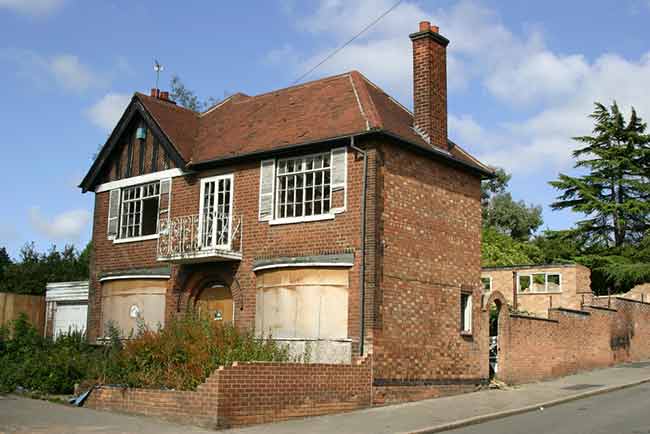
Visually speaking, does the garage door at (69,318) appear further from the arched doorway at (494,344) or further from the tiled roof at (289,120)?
the arched doorway at (494,344)

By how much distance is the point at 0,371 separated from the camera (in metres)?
19.2

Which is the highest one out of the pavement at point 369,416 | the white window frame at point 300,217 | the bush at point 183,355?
the white window frame at point 300,217

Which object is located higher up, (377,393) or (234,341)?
(234,341)

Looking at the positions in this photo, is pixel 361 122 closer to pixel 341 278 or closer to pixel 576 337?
pixel 341 278

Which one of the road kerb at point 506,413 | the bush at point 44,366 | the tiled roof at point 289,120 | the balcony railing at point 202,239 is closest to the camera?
the road kerb at point 506,413

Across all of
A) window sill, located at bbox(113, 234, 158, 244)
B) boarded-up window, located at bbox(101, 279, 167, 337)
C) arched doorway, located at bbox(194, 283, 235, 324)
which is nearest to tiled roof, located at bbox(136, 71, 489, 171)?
window sill, located at bbox(113, 234, 158, 244)

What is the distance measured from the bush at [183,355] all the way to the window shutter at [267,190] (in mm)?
3588

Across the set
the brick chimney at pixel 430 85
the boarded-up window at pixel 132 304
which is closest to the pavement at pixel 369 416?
the boarded-up window at pixel 132 304

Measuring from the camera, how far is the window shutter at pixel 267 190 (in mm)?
19328

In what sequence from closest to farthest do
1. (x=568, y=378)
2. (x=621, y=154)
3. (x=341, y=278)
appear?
(x=341, y=278), (x=568, y=378), (x=621, y=154)

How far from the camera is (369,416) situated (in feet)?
50.9

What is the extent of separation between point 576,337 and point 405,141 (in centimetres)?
964

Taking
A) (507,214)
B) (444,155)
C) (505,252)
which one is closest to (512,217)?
(507,214)

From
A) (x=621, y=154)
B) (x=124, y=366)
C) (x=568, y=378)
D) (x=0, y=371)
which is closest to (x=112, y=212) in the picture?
(x=0, y=371)
